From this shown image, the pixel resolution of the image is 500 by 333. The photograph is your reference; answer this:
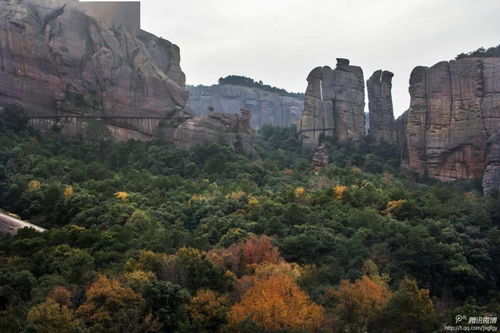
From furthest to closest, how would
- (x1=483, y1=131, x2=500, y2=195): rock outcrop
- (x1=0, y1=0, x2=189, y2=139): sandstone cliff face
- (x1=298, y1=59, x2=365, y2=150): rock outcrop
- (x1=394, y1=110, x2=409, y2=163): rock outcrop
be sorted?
(x1=298, y1=59, x2=365, y2=150): rock outcrop
(x1=394, y1=110, x2=409, y2=163): rock outcrop
(x1=0, y1=0, x2=189, y2=139): sandstone cliff face
(x1=483, y1=131, x2=500, y2=195): rock outcrop

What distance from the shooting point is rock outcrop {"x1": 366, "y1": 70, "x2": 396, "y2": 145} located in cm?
6475

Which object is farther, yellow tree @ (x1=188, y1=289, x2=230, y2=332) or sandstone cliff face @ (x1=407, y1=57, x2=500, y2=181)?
sandstone cliff face @ (x1=407, y1=57, x2=500, y2=181)

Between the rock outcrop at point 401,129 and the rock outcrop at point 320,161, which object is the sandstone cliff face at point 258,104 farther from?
the rock outcrop at point 320,161

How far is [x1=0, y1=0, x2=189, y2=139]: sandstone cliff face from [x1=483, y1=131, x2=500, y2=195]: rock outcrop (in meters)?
26.3

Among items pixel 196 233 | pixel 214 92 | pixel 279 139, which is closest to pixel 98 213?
pixel 196 233

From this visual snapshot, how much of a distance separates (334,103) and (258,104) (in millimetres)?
31090

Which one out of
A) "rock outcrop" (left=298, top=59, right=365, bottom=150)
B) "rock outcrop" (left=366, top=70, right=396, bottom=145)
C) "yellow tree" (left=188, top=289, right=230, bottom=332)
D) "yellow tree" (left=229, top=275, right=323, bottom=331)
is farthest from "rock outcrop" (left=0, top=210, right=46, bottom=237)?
"rock outcrop" (left=366, top=70, right=396, bottom=145)

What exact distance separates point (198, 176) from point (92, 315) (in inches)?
1139

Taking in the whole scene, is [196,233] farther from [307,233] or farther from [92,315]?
[92,315]

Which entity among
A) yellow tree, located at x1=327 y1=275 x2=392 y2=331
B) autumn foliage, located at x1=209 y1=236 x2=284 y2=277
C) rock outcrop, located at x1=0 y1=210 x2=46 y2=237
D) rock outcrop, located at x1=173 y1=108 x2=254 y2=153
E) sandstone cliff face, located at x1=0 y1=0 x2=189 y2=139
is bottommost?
yellow tree, located at x1=327 y1=275 x2=392 y2=331

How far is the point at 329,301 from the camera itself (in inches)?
1035

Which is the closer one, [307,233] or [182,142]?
[307,233]

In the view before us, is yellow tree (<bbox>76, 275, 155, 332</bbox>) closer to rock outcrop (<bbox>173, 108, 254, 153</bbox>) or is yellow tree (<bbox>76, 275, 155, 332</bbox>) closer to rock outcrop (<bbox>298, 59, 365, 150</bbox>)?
rock outcrop (<bbox>173, 108, 254, 153</bbox>)

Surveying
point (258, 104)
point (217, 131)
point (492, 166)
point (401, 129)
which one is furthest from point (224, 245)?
point (258, 104)
